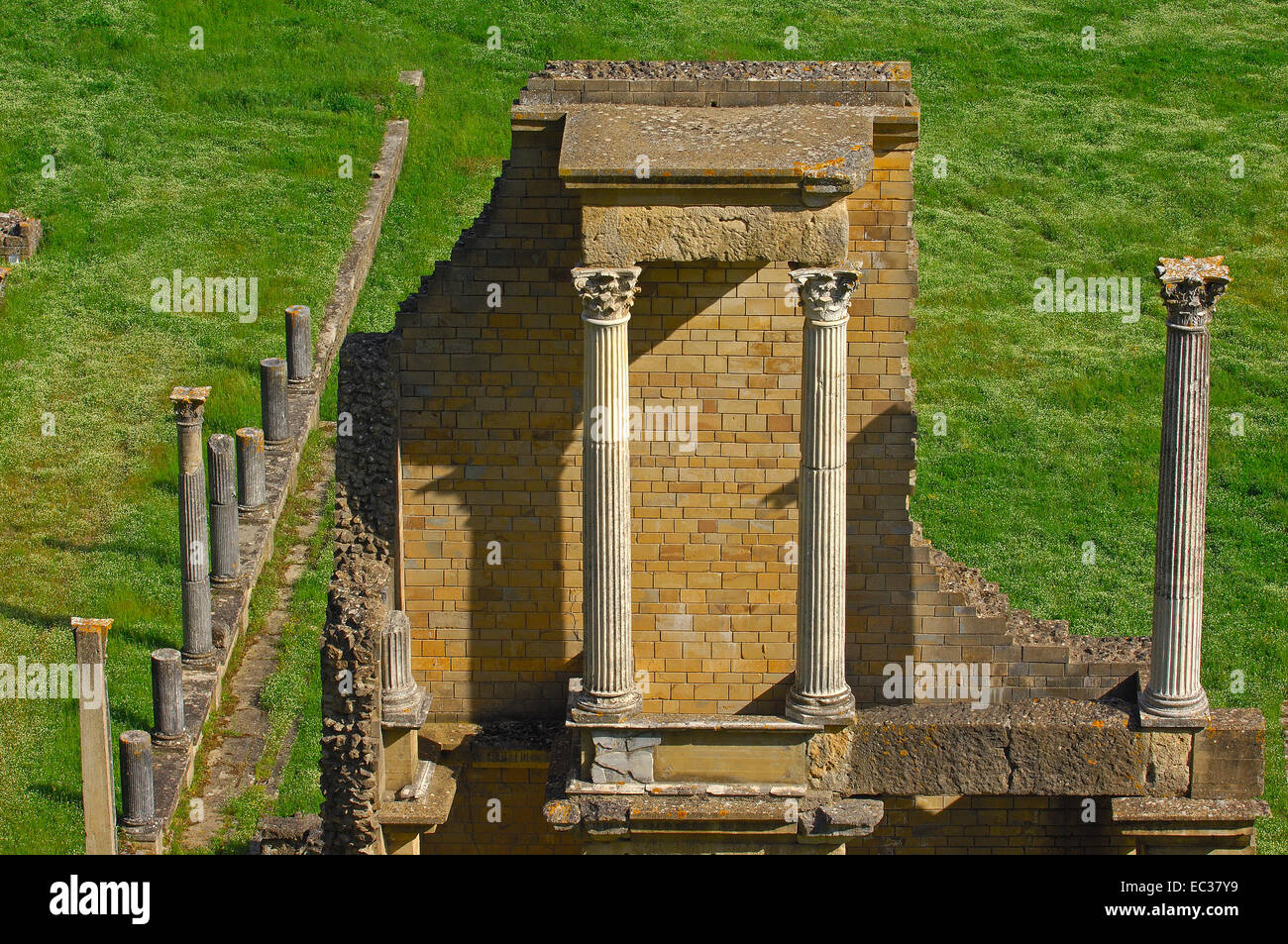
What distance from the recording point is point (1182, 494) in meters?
20.5

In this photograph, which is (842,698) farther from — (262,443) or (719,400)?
(262,443)

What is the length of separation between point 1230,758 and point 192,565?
12444 mm

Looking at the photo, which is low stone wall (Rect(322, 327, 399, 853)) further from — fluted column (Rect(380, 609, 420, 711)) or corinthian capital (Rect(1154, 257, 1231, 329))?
corinthian capital (Rect(1154, 257, 1231, 329))

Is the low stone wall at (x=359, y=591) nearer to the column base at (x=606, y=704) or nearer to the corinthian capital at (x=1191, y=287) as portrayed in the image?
the column base at (x=606, y=704)

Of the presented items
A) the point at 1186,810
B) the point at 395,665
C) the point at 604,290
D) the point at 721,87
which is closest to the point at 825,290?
the point at 604,290

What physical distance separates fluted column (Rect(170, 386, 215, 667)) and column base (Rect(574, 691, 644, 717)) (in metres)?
8.82

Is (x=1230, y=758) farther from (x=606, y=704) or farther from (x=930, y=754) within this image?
(x=606, y=704)

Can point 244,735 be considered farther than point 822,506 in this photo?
Yes

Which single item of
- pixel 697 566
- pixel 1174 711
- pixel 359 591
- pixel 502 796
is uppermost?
pixel 697 566

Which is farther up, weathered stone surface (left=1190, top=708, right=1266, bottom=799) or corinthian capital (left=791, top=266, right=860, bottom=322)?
corinthian capital (left=791, top=266, right=860, bottom=322)

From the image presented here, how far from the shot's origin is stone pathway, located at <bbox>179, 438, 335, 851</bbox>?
26672 millimetres

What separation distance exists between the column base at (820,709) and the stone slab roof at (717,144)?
14.3ft

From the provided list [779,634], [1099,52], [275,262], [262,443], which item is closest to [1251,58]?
[1099,52]

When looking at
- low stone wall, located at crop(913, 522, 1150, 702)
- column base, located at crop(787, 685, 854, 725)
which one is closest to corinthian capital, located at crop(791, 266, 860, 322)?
low stone wall, located at crop(913, 522, 1150, 702)
